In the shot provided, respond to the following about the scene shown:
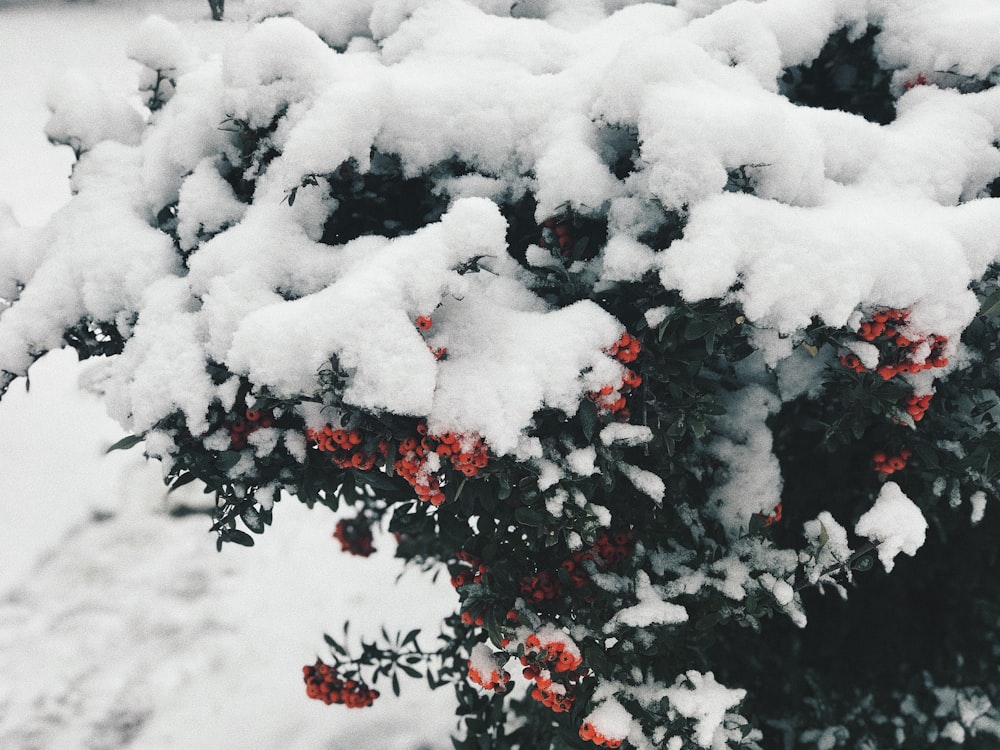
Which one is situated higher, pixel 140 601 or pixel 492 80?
pixel 492 80

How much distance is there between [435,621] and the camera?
4.51 meters

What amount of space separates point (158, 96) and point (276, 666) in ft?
10.5

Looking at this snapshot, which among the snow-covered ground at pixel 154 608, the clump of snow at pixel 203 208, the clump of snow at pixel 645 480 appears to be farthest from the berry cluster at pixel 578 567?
the snow-covered ground at pixel 154 608

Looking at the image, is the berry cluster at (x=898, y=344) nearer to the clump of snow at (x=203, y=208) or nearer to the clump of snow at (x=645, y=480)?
the clump of snow at (x=645, y=480)

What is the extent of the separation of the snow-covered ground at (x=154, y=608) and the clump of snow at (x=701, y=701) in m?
2.22

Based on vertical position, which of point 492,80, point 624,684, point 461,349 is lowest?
point 624,684

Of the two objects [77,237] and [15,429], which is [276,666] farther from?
[15,429]

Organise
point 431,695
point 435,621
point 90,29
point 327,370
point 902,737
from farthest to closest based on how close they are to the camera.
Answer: point 90,29 → point 435,621 → point 431,695 → point 902,737 → point 327,370

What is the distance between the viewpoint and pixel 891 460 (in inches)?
77.3

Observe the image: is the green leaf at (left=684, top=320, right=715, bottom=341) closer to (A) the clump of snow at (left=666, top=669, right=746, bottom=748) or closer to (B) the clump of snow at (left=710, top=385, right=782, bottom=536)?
(B) the clump of snow at (left=710, top=385, right=782, bottom=536)

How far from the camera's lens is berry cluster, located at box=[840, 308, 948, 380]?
60.1 inches

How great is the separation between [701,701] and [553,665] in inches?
16.0

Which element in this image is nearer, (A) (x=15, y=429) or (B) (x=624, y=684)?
(B) (x=624, y=684)

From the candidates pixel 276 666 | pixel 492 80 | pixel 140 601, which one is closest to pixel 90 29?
pixel 140 601
